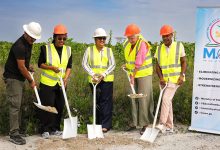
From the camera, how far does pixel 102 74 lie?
266 inches

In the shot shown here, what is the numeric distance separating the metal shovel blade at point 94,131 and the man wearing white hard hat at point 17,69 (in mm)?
1134

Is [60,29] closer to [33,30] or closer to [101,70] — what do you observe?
[33,30]

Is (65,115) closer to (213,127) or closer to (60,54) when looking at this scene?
(60,54)

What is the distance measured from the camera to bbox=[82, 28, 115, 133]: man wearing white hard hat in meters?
6.77

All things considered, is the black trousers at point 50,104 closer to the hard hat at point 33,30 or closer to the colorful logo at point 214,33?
the hard hat at point 33,30

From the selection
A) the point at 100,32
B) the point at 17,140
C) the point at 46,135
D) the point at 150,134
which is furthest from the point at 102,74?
the point at 17,140

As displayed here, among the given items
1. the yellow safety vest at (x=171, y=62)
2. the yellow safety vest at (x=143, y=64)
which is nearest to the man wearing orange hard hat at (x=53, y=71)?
the yellow safety vest at (x=143, y=64)

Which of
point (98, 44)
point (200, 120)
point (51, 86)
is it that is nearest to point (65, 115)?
point (51, 86)

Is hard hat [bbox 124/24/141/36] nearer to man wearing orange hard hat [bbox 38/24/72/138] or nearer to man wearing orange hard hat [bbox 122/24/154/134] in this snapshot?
man wearing orange hard hat [bbox 122/24/154/134]

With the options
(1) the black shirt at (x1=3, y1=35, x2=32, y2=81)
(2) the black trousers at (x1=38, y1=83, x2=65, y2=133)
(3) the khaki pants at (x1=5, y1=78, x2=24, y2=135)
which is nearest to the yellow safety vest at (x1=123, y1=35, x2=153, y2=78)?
(2) the black trousers at (x1=38, y1=83, x2=65, y2=133)

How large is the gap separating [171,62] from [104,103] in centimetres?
143

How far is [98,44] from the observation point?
6.79 meters

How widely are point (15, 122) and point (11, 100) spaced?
38 centimetres

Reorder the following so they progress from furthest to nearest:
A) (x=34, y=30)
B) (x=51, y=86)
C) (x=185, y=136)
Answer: (x=185, y=136) < (x=51, y=86) < (x=34, y=30)
